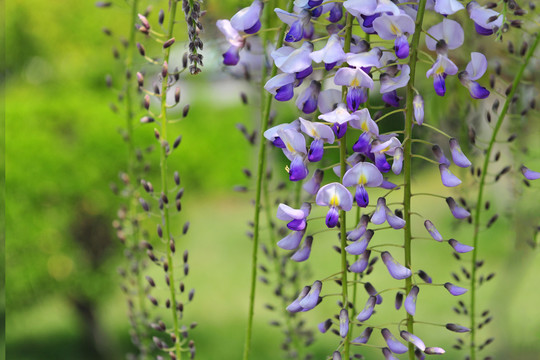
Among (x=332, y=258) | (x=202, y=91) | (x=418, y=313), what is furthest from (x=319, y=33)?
(x=202, y=91)

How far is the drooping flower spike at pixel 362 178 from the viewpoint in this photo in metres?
0.89

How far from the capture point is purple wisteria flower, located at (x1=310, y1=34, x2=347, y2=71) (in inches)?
34.2

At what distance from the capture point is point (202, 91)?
422 inches

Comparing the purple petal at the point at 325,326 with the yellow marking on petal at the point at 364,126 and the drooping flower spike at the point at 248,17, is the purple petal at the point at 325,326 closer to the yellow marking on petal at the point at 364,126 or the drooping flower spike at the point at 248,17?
the yellow marking on petal at the point at 364,126

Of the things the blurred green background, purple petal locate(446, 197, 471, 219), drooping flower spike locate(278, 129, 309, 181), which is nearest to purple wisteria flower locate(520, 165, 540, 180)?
purple petal locate(446, 197, 471, 219)

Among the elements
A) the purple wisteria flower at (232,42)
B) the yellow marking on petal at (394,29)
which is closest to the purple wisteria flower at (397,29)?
the yellow marking on petal at (394,29)

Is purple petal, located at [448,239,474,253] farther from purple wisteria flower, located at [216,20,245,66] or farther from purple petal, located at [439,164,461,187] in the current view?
purple wisteria flower, located at [216,20,245,66]

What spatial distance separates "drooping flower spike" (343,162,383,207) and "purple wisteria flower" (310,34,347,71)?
0.14m

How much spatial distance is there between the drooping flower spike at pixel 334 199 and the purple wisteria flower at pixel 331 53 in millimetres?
163

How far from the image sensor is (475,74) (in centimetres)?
95

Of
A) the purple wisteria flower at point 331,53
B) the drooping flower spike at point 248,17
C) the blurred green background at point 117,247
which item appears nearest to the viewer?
the purple wisteria flower at point 331,53

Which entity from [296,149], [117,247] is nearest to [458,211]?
[296,149]

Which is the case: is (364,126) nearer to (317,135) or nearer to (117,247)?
(317,135)

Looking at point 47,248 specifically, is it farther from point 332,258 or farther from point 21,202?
point 332,258
